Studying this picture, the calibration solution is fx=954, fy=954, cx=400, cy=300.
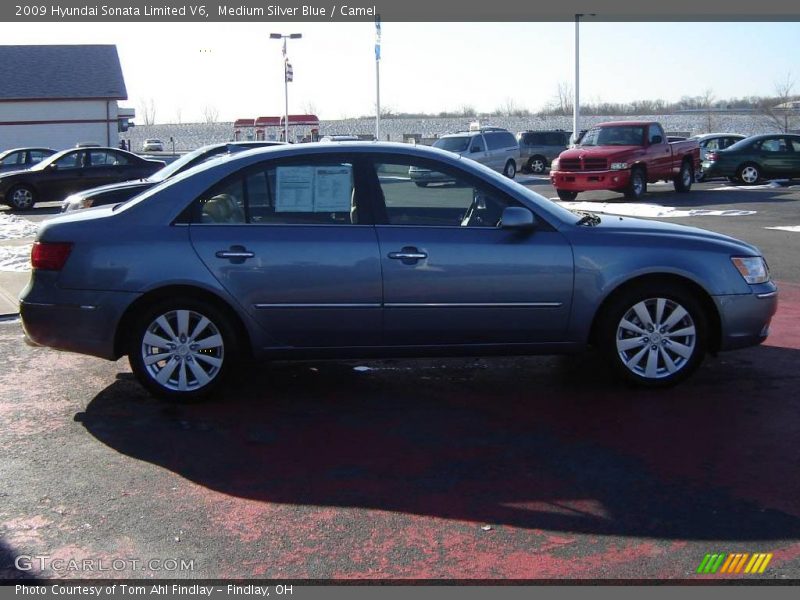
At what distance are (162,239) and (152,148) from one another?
67210mm

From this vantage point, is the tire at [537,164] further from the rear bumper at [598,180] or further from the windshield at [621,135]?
the rear bumper at [598,180]

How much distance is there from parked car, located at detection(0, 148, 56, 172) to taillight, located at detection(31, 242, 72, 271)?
22.7m

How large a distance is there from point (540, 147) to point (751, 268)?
31.9m

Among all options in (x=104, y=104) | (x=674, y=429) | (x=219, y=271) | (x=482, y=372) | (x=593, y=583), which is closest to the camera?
(x=593, y=583)

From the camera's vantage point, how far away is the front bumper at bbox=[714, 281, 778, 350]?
6457 millimetres

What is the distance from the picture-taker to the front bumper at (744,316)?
646 centimetres

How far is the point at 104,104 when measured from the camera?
166ft

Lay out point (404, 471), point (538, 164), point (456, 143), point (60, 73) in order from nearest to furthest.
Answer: point (404, 471) < point (456, 143) < point (538, 164) < point (60, 73)

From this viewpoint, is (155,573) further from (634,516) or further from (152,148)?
(152,148)

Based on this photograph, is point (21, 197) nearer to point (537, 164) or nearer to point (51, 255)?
point (51, 255)

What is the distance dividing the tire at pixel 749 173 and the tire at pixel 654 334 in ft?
73.7

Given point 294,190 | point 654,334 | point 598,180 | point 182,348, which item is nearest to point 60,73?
point 598,180

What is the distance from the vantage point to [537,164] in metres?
38.0

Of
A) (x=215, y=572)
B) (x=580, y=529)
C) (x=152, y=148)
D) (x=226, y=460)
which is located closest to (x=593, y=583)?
(x=580, y=529)
